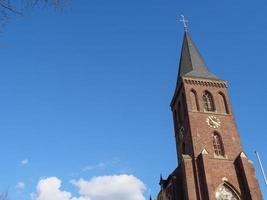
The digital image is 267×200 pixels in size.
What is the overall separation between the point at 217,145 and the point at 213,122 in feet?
8.34

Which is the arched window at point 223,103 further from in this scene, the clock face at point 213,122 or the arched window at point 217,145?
the arched window at point 217,145

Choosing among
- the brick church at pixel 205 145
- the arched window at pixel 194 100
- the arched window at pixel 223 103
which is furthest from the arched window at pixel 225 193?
the arched window at pixel 223 103

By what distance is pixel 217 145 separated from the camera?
1387 inches

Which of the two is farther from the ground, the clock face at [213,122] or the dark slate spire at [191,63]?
the dark slate spire at [191,63]

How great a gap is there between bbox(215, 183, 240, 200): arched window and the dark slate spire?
516 inches

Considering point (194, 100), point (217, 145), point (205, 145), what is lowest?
point (205, 145)

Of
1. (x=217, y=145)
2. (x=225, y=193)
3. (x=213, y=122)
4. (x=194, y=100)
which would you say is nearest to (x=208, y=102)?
(x=194, y=100)

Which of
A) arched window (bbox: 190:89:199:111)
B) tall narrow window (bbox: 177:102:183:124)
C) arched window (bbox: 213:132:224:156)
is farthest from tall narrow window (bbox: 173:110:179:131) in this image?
arched window (bbox: 213:132:224:156)

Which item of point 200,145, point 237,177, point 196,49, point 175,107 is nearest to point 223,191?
point 237,177

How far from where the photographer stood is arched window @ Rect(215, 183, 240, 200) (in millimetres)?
30938

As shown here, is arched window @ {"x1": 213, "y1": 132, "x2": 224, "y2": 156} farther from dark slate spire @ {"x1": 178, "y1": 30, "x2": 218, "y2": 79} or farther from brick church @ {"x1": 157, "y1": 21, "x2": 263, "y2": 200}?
dark slate spire @ {"x1": 178, "y1": 30, "x2": 218, "y2": 79}

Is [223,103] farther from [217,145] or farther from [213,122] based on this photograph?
[217,145]

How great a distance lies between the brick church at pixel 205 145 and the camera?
31.4 metres

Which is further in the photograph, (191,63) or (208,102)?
(191,63)
